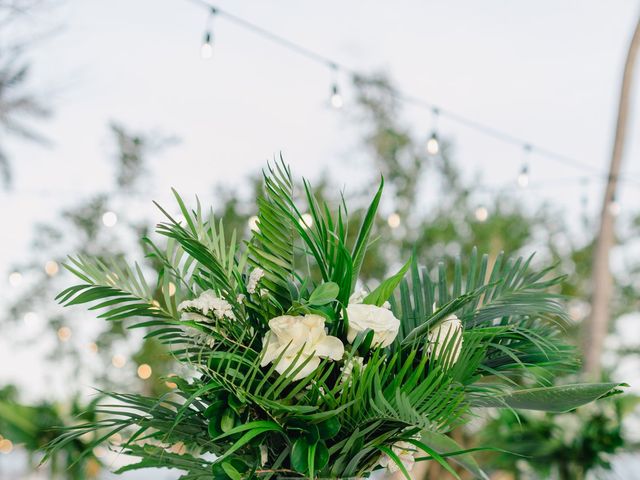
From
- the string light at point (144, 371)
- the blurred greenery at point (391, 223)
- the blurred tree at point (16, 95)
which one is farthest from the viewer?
the blurred greenery at point (391, 223)

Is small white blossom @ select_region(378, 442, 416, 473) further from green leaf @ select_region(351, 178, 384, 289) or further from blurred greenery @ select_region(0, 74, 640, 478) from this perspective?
blurred greenery @ select_region(0, 74, 640, 478)

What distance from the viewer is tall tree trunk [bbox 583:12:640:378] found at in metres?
4.50

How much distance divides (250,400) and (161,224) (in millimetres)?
260

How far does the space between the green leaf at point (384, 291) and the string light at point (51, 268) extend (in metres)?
4.87

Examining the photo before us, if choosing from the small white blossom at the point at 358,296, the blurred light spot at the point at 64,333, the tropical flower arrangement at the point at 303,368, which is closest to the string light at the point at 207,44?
the tropical flower arrangement at the point at 303,368

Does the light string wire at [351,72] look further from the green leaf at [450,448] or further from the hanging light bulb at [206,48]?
the green leaf at [450,448]

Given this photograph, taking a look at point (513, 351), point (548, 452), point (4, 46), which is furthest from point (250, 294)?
point (4, 46)

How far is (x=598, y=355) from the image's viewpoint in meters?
4.53

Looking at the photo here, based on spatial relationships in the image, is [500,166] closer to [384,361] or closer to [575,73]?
[575,73]

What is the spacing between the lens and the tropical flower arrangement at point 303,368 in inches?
35.9

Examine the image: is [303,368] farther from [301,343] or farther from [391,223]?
[391,223]

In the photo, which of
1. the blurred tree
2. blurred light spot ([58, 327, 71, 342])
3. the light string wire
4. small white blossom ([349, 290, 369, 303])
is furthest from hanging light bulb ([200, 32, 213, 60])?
blurred light spot ([58, 327, 71, 342])

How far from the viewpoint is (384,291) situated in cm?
102

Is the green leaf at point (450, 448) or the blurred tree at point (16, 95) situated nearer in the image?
the green leaf at point (450, 448)
